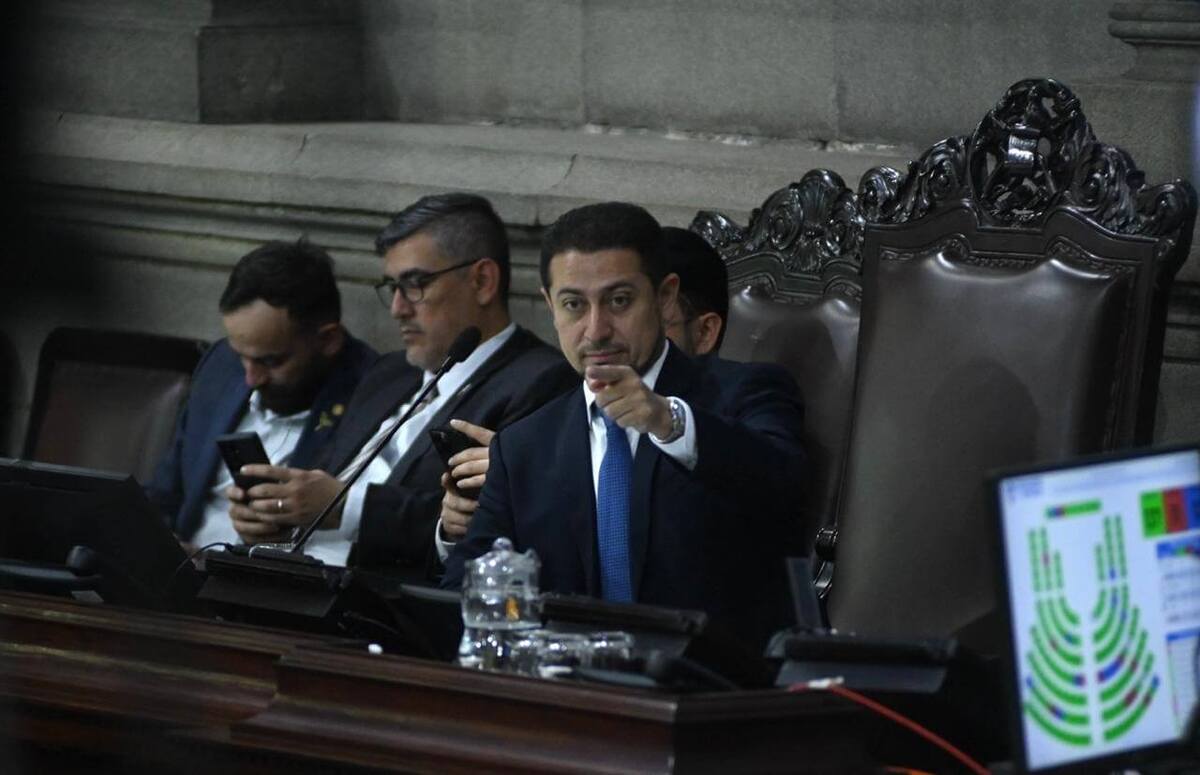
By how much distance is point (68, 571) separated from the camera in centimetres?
297

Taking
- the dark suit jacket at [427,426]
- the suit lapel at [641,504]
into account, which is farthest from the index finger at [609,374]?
the dark suit jacket at [427,426]

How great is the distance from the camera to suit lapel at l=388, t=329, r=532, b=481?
13.8 feet

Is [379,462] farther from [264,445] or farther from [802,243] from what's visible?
[802,243]

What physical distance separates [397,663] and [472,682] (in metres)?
0.13

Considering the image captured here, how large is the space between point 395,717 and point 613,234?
1.22 meters

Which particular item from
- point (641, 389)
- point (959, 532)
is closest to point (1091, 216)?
point (959, 532)

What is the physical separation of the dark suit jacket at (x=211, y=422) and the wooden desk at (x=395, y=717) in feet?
6.09

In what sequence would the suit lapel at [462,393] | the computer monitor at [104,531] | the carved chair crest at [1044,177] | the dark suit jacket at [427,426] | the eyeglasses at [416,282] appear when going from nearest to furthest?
1. the computer monitor at [104,531]
2. the carved chair crest at [1044,177]
3. the dark suit jacket at [427,426]
4. the suit lapel at [462,393]
5. the eyeglasses at [416,282]

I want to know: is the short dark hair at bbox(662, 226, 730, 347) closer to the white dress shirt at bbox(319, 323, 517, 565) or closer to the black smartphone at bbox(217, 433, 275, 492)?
the white dress shirt at bbox(319, 323, 517, 565)

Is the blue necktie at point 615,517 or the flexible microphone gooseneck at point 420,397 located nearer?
the blue necktie at point 615,517

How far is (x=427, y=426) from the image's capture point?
431 cm

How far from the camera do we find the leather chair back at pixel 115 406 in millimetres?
5195

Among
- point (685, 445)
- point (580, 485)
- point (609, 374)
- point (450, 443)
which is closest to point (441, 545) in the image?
point (450, 443)

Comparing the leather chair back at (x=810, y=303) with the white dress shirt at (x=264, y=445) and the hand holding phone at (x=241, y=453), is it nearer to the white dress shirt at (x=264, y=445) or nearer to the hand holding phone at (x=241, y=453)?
the hand holding phone at (x=241, y=453)
